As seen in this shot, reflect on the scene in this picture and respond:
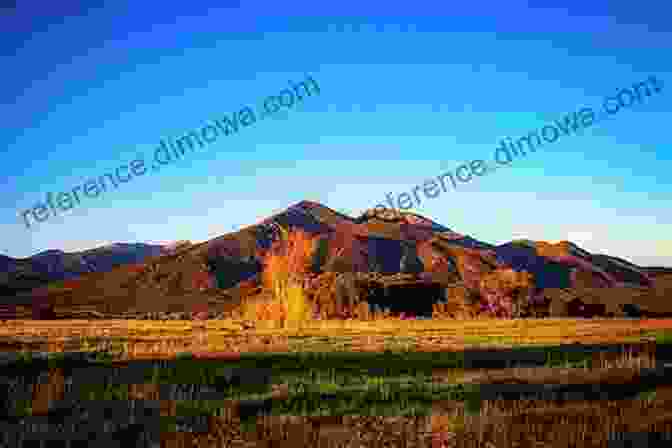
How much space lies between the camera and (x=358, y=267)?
12762 centimetres

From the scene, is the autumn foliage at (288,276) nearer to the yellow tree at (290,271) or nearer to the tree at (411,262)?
the yellow tree at (290,271)

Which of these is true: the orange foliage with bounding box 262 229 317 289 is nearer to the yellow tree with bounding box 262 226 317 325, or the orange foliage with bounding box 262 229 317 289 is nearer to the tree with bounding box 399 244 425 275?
the yellow tree with bounding box 262 226 317 325

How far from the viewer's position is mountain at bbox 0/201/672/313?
9881 centimetres

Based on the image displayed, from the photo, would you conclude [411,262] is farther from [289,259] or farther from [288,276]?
[289,259]

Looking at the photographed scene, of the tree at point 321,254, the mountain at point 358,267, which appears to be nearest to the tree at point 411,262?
the mountain at point 358,267

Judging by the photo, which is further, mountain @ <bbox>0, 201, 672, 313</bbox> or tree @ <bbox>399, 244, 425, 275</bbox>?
tree @ <bbox>399, 244, 425, 275</bbox>

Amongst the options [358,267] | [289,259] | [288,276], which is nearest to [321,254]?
[358,267]

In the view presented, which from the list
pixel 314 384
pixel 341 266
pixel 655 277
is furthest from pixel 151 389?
pixel 655 277

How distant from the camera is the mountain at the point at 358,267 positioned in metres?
98.8

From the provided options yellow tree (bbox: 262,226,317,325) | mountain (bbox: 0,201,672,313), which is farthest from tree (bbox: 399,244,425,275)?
yellow tree (bbox: 262,226,317,325)

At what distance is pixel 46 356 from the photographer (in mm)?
16250

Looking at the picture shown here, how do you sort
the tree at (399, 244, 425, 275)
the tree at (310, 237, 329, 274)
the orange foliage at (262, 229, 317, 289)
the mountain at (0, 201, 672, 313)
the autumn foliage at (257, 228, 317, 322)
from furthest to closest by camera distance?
the tree at (399, 244, 425, 275) < the tree at (310, 237, 329, 274) < the mountain at (0, 201, 672, 313) < the orange foliage at (262, 229, 317, 289) < the autumn foliage at (257, 228, 317, 322)

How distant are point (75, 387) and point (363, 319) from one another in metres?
37.9

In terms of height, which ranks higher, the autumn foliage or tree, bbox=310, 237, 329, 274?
tree, bbox=310, 237, 329, 274
